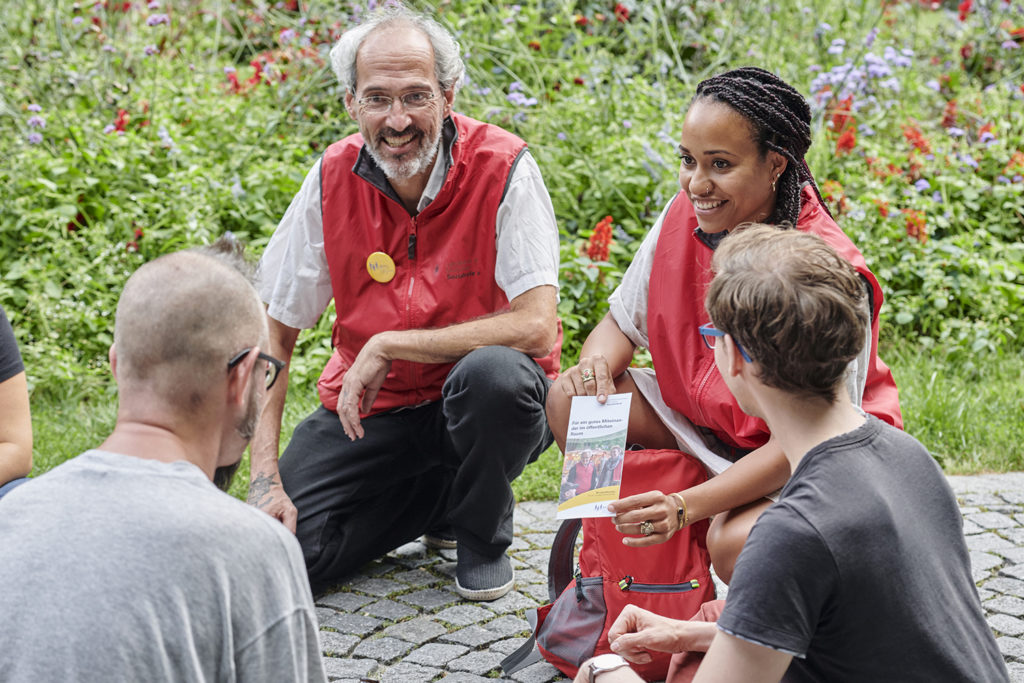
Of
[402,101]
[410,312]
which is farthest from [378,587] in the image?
[402,101]

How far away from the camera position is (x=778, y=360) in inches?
75.8

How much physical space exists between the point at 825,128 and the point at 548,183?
5.75ft

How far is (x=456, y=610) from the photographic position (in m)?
3.40

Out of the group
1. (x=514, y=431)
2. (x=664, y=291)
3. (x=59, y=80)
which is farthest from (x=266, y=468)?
(x=59, y=80)

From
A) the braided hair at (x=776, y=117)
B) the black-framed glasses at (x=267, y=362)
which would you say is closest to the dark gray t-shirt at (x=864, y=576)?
the black-framed glasses at (x=267, y=362)

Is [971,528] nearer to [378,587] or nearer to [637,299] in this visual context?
[637,299]

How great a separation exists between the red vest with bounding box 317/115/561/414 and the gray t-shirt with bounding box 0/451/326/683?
1.98 metres

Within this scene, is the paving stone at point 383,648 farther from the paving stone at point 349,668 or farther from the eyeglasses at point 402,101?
the eyeglasses at point 402,101

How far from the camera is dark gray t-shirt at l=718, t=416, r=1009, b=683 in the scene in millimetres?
1743

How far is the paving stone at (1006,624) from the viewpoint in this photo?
3.16m

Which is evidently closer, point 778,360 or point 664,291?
point 778,360

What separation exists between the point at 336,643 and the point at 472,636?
0.39 meters

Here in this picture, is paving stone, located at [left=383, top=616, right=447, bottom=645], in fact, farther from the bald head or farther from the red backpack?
the bald head

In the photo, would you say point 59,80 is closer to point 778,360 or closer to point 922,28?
point 778,360
